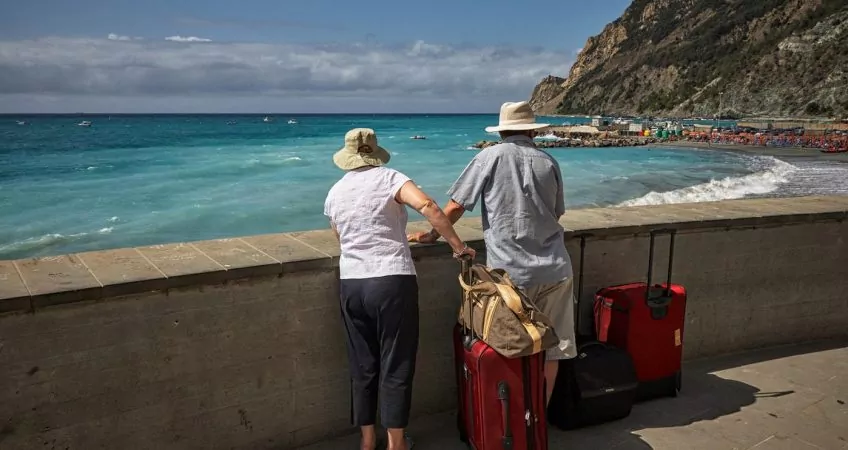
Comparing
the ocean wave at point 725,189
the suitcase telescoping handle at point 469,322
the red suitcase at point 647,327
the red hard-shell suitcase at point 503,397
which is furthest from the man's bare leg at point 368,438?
the ocean wave at point 725,189

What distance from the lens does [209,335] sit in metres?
2.96

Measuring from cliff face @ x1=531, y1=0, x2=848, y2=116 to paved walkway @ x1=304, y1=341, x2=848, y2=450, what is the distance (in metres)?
88.4

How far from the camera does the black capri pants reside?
2838mm

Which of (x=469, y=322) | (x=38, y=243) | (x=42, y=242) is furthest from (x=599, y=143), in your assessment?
(x=469, y=322)

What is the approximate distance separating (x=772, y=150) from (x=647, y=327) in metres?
54.4

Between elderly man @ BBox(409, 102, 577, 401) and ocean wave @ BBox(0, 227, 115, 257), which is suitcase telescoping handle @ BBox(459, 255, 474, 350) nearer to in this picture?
elderly man @ BBox(409, 102, 577, 401)

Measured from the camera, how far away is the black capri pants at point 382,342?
2.84m

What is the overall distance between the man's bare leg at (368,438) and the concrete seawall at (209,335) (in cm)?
26

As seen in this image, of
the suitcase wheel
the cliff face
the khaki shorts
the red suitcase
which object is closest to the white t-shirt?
the khaki shorts

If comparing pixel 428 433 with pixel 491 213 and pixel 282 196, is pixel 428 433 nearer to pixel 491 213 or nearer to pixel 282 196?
pixel 491 213

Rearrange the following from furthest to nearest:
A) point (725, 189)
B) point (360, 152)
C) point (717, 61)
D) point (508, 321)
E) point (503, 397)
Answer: point (717, 61), point (725, 189), point (360, 152), point (503, 397), point (508, 321)

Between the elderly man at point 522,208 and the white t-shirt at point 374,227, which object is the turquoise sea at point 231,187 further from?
the white t-shirt at point 374,227

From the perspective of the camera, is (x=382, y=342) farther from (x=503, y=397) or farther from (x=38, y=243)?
(x=38, y=243)

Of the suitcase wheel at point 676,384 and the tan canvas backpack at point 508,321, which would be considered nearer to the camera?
the tan canvas backpack at point 508,321
